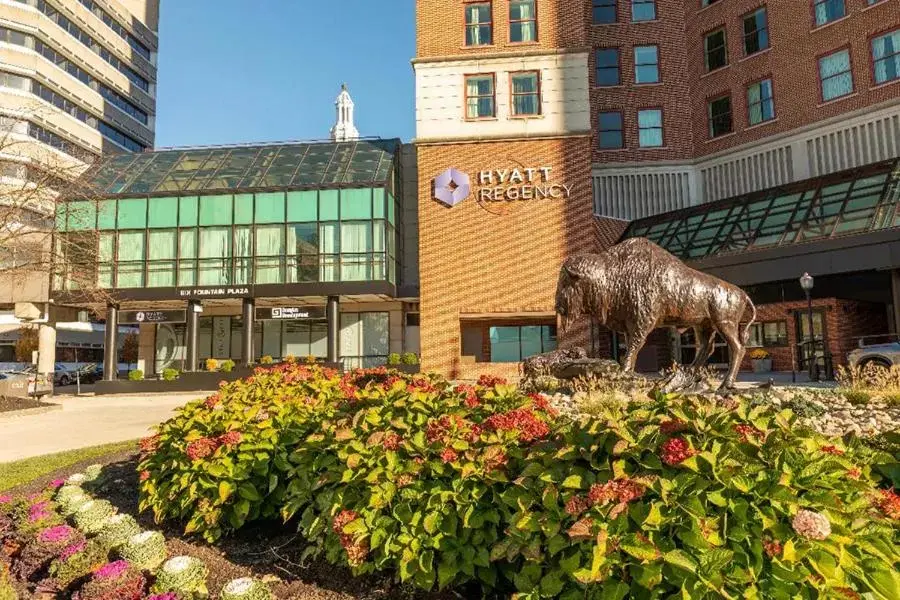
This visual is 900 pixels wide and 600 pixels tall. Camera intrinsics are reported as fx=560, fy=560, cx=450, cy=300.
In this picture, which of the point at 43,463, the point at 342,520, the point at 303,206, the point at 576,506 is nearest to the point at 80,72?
the point at 303,206

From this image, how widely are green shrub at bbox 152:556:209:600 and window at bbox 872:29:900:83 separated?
108 feet

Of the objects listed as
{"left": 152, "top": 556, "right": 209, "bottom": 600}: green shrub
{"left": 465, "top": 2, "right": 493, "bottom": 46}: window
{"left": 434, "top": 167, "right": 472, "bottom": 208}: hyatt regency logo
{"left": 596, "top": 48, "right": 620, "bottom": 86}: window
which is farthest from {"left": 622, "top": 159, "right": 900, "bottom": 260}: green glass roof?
{"left": 152, "top": 556, "right": 209, "bottom": 600}: green shrub

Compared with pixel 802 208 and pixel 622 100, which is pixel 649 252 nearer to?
pixel 802 208

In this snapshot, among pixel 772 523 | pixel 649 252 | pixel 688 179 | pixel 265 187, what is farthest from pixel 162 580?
pixel 688 179

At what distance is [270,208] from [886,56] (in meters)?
30.8

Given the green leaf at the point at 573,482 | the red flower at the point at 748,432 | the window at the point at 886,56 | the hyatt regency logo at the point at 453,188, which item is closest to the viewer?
the red flower at the point at 748,432

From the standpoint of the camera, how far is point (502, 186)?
2658cm

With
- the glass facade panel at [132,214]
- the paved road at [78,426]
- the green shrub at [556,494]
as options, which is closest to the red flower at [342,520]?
the green shrub at [556,494]

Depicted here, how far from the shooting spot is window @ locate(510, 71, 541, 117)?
27078mm

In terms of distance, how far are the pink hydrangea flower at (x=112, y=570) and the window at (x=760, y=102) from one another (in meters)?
34.1

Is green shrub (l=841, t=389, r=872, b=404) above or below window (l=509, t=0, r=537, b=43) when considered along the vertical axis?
below

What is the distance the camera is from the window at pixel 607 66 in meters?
33.1

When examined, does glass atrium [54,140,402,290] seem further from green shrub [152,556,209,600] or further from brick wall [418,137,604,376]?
green shrub [152,556,209,600]

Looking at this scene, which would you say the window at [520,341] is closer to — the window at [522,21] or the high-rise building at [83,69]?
the window at [522,21]
